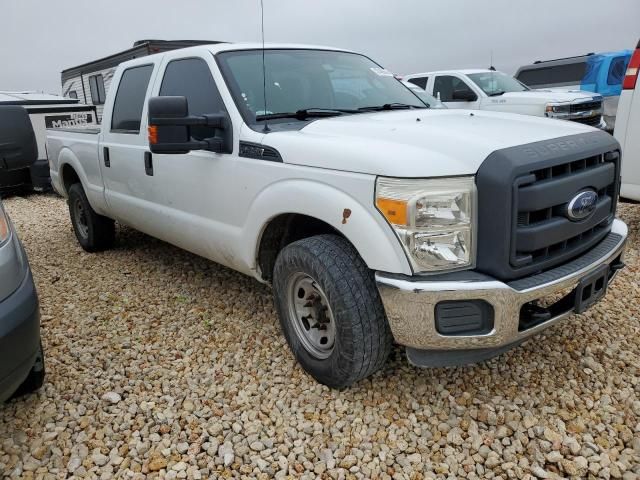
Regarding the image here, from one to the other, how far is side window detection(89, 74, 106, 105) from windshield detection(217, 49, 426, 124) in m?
12.1

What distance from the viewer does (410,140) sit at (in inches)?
96.0

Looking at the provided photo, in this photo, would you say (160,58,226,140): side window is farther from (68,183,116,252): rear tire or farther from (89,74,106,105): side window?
(89,74,106,105): side window

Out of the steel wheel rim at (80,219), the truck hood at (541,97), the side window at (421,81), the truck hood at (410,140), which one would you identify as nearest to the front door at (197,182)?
the truck hood at (410,140)

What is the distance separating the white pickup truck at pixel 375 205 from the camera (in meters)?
2.24

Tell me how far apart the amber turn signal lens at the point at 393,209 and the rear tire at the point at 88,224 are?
3871mm

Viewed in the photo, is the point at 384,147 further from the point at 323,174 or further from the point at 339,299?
the point at 339,299

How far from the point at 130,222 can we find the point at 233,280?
1024 millimetres

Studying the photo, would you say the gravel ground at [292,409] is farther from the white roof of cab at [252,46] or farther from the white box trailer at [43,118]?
the white box trailer at [43,118]

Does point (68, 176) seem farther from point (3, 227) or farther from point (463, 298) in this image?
point (463, 298)

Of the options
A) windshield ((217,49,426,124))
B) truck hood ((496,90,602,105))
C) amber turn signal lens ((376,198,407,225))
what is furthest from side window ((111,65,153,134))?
truck hood ((496,90,602,105))

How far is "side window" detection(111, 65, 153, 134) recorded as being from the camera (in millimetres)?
4125

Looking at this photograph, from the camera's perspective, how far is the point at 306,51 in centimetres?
376

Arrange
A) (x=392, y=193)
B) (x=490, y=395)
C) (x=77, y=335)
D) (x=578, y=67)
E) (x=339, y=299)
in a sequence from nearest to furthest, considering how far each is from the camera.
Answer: (x=392, y=193) → (x=339, y=299) → (x=490, y=395) → (x=77, y=335) → (x=578, y=67)


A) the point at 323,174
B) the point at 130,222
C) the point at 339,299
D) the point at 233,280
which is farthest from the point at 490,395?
the point at 130,222
